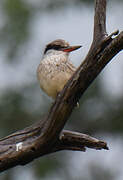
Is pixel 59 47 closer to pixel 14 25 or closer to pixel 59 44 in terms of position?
pixel 59 44

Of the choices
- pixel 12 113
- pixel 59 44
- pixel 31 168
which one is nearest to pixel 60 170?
pixel 31 168

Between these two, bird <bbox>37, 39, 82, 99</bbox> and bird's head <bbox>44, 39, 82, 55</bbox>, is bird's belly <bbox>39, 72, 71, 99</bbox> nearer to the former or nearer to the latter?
bird <bbox>37, 39, 82, 99</bbox>

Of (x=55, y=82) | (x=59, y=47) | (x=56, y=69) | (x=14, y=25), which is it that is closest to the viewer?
(x=55, y=82)

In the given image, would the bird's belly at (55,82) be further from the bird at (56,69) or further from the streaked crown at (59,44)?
the streaked crown at (59,44)

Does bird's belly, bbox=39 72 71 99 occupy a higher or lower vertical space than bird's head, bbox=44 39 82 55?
lower

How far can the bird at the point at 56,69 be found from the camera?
5969 millimetres

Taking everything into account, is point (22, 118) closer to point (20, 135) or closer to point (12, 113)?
point (12, 113)

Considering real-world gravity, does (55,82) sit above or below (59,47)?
below

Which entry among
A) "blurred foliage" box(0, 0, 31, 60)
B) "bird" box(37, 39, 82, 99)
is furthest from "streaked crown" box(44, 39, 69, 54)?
"blurred foliage" box(0, 0, 31, 60)

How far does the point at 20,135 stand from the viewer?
5.47 meters

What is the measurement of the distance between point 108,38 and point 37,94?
148 inches

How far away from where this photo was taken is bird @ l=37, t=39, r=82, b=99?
5.97 metres

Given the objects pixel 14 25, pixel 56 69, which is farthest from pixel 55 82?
pixel 14 25

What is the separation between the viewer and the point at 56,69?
6074 millimetres
